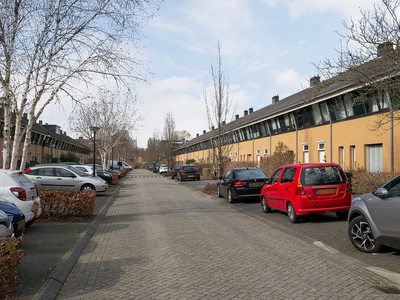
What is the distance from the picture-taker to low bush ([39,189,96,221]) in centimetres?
998

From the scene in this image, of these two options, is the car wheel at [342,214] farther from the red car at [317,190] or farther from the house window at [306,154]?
the house window at [306,154]

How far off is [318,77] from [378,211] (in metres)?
6.30

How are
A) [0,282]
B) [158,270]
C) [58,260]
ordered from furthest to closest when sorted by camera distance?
[58,260] < [158,270] < [0,282]

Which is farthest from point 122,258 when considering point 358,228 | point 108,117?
point 108,117

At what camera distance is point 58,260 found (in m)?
5.75

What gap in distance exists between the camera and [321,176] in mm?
9086

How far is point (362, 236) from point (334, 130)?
46.6 ft

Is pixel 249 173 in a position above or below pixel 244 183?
above

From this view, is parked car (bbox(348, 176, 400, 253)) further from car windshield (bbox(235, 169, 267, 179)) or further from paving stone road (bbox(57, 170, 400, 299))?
car windshield (bbox(235, 169, 267, 179))

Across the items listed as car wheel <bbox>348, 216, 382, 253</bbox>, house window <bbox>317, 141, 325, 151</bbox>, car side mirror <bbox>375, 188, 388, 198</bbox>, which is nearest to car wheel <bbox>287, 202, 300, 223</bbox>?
car wheel <bbox>348, 216, 382, 253</bbox>

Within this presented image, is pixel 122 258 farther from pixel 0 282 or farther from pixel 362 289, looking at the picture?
pixel 362 289

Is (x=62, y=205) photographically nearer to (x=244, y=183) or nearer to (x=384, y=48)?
(x=244, y=183)

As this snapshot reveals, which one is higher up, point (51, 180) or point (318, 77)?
point (318, 77)

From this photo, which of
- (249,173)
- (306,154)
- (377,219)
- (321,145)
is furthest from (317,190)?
(306,154)
